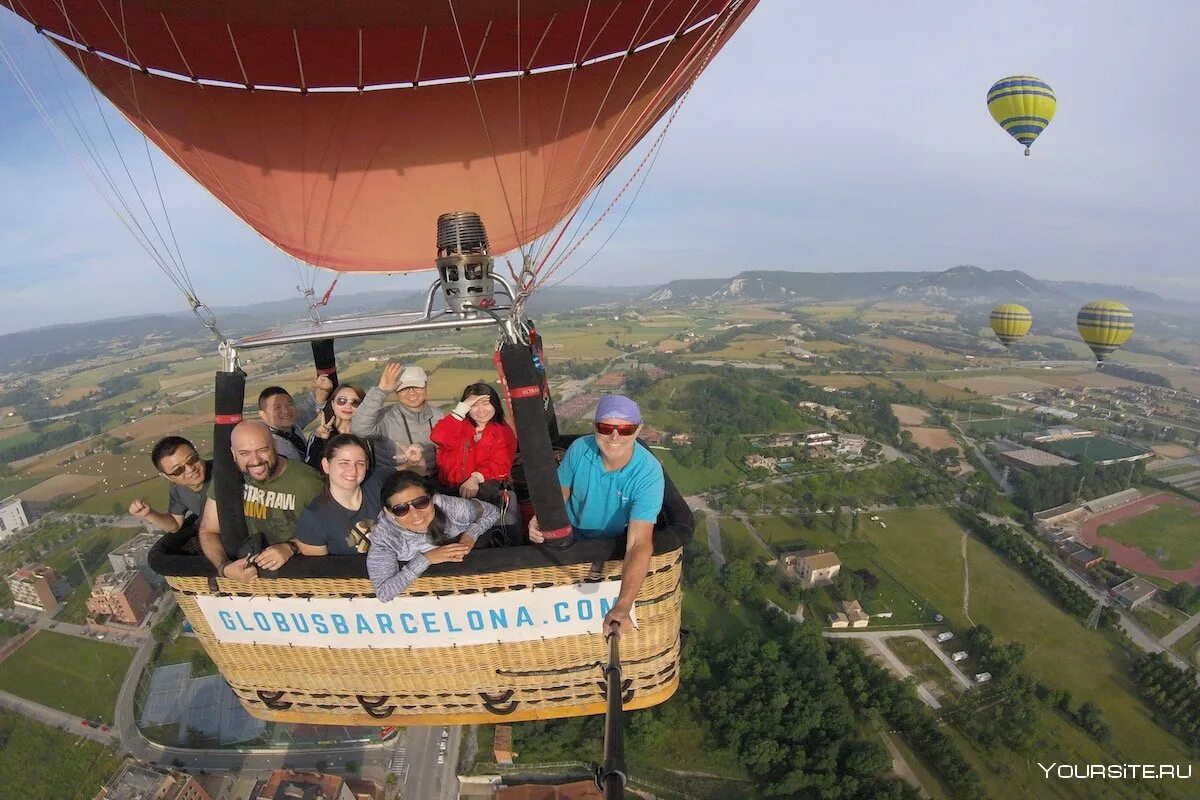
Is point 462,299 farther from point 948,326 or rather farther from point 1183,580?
point 948,326

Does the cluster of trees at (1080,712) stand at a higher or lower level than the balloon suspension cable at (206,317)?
lower

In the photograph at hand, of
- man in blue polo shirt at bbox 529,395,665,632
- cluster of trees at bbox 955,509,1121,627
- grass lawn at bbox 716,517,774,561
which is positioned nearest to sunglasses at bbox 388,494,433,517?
man in blue polo shirt at bbox 529,395,665,632

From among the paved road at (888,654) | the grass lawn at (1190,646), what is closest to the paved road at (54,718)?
the paved road at (888,654)

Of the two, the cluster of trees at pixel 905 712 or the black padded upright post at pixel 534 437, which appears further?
the cluster of trees at pixel 905 712

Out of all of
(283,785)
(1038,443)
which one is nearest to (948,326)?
(1038,443)

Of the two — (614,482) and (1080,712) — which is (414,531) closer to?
(614,482)

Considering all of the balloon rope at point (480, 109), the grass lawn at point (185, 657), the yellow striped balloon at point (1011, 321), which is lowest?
the grass lawn at point (185, 657)

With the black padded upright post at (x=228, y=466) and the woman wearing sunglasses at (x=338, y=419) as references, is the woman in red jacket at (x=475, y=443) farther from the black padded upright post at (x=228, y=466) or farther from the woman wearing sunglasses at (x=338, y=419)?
the black padded upright post at (x=228, y=466)
